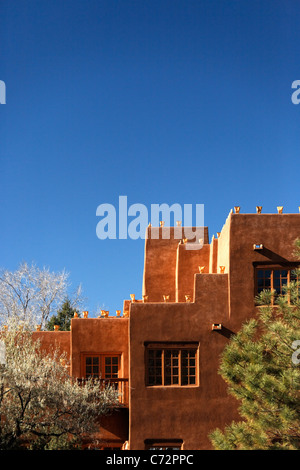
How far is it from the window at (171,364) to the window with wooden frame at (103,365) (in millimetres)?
1942

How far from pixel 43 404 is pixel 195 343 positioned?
5.02 m

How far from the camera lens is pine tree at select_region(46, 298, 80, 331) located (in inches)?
1486

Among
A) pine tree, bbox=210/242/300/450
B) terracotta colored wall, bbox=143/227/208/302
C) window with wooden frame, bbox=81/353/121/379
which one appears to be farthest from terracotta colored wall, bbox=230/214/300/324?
terracotta colored wall, bbox=143/227/208/302

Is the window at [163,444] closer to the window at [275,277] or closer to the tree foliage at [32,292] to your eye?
the window at [275,277]

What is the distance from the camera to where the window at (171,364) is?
2111cm

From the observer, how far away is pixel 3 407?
64.4 ft

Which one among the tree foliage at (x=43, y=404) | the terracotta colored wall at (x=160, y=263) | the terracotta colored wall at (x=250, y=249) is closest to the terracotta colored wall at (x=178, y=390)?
the terracotta colored wall at (x=250, y=249)

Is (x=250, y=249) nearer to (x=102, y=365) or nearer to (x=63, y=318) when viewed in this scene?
(x=102, y=365)

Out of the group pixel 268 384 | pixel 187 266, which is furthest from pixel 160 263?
pixel 268 384
